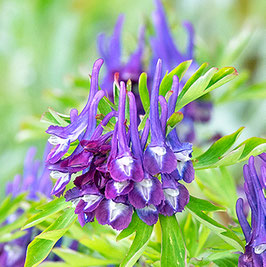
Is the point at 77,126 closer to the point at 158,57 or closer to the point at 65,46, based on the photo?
the point at 158,57

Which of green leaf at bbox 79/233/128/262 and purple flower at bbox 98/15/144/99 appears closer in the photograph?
green leaf at bbox 79/233/128/262

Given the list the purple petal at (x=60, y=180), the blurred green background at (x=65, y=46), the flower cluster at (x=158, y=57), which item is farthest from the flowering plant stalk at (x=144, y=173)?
the blurred green background at (x=65, y=46)

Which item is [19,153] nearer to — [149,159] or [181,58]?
[181,58]

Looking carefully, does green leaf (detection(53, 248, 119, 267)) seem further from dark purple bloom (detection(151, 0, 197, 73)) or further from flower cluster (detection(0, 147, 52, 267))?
dark purple bloom (detection(151, 0, 197, 73))

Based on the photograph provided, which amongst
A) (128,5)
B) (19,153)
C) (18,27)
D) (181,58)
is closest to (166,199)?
(181,58)

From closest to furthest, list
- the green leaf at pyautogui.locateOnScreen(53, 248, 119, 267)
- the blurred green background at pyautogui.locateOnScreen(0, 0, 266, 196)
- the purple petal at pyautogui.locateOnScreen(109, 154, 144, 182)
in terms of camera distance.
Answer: the purple petal at pyautogui.locateOnScreen(109, 154, 144, 182) < the green leaf at pyautogui.locateOnScreen(53, 248, 119, 267) < the blurred green background at pyautogui.locateOnScreen(0, 0, 266, 196)

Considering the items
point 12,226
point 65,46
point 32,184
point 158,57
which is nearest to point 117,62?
point 158,57

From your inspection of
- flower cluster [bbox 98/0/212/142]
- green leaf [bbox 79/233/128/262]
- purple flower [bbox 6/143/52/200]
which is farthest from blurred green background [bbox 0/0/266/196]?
green leaf [bbox 79/233/128/262]
